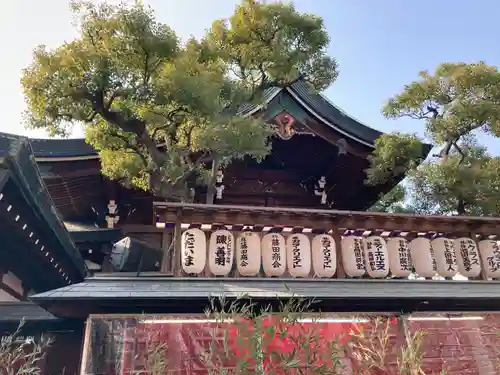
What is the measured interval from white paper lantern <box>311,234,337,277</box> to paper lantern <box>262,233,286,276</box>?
579mm

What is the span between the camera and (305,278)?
25.5ft

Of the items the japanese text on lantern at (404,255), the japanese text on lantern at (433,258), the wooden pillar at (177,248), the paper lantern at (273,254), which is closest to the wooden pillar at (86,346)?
the wooden pillar at (177,248)

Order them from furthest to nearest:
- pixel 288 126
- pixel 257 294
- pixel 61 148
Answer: pixel 288 126 < pixel 61 148 < pixel 257 294

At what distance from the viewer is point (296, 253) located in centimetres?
808

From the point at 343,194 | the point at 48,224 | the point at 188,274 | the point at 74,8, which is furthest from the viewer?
the point at 343,194

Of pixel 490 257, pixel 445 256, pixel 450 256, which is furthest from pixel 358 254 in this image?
pixel 490 257

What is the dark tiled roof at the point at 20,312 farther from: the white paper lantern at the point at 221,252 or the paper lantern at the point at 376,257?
the paper lantern at the point at 376,257

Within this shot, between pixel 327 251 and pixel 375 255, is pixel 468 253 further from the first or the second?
pixel 327 251

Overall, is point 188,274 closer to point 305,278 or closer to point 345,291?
point 305,278

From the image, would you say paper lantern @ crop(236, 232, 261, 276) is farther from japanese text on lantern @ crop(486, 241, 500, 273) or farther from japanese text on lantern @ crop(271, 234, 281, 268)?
japanese text on lantern @ crop(486, 241, 500, 273)

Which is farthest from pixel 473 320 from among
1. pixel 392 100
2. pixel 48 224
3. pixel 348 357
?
pixel 48 224

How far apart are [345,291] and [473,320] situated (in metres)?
2.64

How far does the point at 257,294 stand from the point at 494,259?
525 cm

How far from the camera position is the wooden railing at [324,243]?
7770 mm
